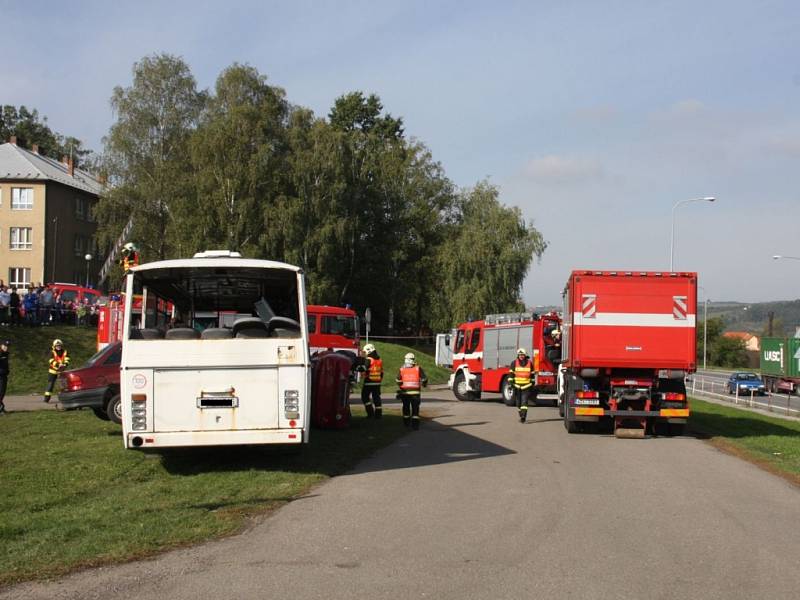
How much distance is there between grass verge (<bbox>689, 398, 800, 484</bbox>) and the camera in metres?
14.1

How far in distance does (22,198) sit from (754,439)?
5319cm

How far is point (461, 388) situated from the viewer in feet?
102

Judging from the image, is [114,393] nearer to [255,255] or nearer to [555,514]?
[555,514]

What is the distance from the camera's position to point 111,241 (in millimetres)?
53750

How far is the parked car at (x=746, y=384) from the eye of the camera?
51.3 metres

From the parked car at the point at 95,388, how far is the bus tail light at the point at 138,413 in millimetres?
6570

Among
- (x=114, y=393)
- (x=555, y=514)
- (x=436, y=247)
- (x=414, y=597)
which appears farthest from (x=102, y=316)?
(x=436, y=247)

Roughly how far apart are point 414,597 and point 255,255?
149 feet

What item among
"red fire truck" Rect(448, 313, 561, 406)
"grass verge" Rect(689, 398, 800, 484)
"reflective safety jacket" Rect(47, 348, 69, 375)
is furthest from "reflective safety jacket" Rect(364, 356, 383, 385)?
"reflective safety jacket" Rect(47, 348, 69, 375)

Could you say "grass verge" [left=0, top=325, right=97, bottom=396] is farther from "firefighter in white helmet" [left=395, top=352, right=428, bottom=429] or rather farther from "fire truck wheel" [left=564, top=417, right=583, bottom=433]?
"fire truck wheel" [left=564, top=417, right=583, bottom=433]

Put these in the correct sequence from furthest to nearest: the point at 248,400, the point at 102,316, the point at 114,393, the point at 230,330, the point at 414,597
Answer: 1. the point at 102,316
2. the point at 114,393
3. the point at 230,330
4. the point at 248,400
5. the point at 414,597

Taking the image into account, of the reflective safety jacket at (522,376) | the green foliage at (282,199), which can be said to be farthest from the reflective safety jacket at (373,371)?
the green foliage at (282,199)

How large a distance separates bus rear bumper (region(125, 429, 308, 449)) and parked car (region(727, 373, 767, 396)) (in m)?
44.3

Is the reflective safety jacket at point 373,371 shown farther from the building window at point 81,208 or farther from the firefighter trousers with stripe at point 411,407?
the building window at point 81,208
